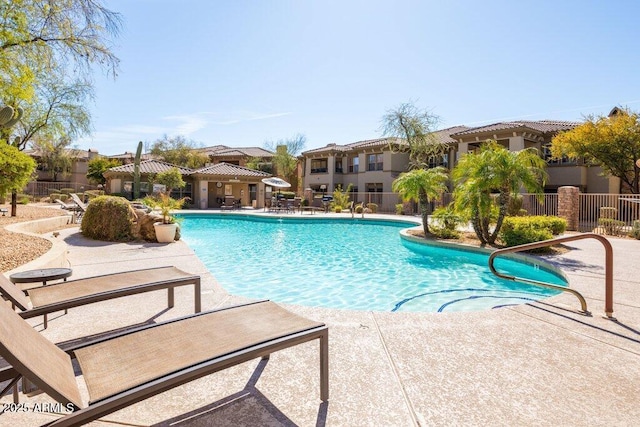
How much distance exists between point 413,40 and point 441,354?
44.8 ft

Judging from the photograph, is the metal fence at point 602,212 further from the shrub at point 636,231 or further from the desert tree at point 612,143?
the shrub at point 636,231

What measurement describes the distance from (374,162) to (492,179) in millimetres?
21524

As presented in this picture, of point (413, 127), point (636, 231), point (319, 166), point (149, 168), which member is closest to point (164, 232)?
point (636, 231)

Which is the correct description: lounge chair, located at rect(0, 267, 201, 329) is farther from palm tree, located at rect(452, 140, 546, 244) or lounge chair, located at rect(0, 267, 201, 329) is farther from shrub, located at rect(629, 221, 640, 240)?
shrub, located at rect(629, 221, 640, 240)

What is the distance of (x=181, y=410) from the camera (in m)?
2.31

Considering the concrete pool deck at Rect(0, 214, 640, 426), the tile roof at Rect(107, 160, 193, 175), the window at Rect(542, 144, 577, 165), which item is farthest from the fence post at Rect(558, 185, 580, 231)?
the tile roof at Rect(107, 160, 193, 175)

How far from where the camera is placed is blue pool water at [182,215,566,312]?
21.8ft

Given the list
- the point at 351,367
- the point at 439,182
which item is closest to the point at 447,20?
the point at 439,182

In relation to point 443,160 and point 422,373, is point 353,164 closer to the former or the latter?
point 443,160

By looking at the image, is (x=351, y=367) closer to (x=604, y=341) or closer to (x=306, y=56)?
(x=604, y=341)

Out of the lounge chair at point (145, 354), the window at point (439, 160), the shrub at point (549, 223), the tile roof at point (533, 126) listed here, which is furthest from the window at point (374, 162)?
the lounge chair at point (145, 354)

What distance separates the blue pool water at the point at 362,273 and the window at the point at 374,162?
A: 17524 mm

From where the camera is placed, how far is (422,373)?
2.81 meters

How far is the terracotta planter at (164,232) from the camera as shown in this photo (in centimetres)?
1051
